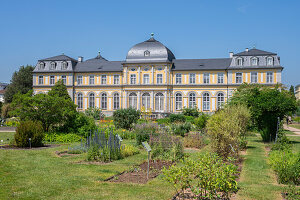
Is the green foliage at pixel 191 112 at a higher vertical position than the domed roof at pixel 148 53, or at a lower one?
lower

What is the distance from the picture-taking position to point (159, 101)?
40.4m

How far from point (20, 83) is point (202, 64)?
30.5 metres

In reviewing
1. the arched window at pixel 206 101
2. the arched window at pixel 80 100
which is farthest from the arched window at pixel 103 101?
the arched window at pixel 206 101

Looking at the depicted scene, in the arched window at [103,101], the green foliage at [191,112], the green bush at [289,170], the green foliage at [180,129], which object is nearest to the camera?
the green bush at [289,170]

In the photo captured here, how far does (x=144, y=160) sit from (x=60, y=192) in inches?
182

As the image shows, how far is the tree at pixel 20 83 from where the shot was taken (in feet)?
168

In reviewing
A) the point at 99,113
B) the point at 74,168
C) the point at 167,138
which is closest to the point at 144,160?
the point at 167,138

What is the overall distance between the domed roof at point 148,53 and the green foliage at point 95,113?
7.74 metres

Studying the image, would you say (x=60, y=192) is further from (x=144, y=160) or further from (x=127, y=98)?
(x=127, y=98)

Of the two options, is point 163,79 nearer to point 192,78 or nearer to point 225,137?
point 192,78

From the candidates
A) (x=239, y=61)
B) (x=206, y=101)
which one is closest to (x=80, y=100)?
(x=206, y=101)

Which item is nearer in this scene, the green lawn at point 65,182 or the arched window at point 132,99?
the green lawn at point 65,182

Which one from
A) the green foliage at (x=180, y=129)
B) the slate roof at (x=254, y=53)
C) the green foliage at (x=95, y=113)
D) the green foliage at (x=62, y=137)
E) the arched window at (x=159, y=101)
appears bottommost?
the green foliage at (x=62, y=137)

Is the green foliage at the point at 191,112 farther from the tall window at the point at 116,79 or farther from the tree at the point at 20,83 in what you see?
the tree at the point at 20,83
